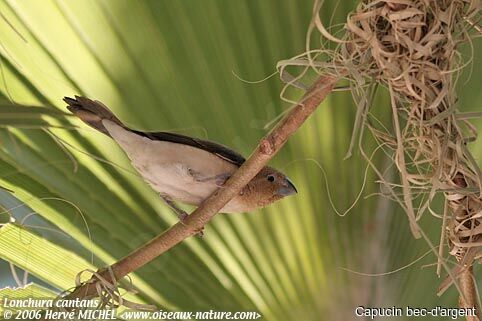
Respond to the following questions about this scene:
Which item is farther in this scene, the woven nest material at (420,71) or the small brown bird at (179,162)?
the small brown bird at (179,162)

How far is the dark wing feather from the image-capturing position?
3.14 ft

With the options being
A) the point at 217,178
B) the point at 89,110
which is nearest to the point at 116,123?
the point at 89,110

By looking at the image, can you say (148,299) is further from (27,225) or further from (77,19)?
(77,19)

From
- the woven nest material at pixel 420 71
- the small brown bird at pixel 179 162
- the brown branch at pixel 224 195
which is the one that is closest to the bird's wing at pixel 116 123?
the small brown bird at pixel 179 162

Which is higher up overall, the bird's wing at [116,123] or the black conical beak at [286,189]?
the bird's wing at [116,123]

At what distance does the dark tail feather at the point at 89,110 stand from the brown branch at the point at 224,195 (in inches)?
7.7

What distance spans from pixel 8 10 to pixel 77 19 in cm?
9

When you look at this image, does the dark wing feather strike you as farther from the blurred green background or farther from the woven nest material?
the woven nest material

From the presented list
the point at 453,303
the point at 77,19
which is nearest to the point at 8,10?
the point at 77,19

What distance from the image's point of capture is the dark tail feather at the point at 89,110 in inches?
36.8

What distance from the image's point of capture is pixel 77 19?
0.96 meters

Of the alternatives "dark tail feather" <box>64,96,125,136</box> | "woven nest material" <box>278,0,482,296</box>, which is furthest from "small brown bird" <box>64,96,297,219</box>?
"woven nest material" <box>278,0,482,296</box>

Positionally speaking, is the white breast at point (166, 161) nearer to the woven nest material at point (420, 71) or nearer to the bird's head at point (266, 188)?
the bird's head at point (266, 188)

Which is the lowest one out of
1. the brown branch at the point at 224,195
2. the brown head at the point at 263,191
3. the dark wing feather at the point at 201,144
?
the brown branch at the point at 224,195
